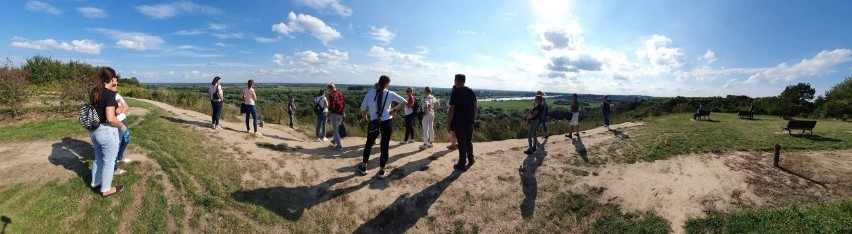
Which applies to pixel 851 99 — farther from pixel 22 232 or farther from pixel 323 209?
pixel 22 232

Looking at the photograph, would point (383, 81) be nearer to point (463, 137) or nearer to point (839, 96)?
point (463, 137)

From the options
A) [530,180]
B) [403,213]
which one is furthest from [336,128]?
[530,180]

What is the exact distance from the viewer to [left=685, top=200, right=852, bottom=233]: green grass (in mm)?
4539

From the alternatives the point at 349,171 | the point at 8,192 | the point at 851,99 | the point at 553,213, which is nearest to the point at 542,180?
the point at 553,213

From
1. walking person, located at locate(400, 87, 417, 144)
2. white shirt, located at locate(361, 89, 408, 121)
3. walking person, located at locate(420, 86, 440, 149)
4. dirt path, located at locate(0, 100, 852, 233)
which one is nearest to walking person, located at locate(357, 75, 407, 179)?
white shirt, located at locate(361, 89, 408, 121)

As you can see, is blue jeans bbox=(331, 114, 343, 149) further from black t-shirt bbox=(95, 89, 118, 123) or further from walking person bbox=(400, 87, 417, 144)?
black t-shirt bbox=(95, 89, 118, 123)

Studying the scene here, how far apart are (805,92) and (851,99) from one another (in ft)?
45.2

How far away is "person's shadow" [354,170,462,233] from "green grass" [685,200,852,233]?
148 inches

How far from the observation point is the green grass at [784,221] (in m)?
4.54

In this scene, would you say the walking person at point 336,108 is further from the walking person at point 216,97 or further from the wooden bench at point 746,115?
the wooden bench at point 746,115

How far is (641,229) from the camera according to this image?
16.5 ft

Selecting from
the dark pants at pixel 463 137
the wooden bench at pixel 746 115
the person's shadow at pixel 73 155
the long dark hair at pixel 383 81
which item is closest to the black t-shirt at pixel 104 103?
the person's shadow at pixel 73 155

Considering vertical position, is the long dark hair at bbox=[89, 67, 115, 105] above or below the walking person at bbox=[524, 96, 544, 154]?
above

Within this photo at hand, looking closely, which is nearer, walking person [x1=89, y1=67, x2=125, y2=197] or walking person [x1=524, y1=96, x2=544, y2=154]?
walking person [x1=89, y1=67, x2=125, y2=197]
